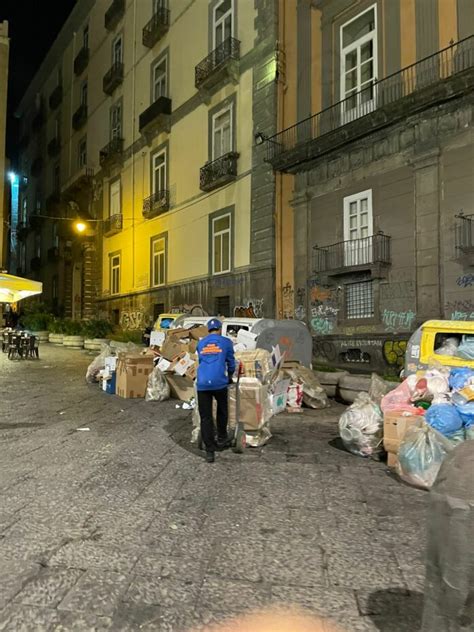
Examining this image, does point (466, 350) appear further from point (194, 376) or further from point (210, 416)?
point (194, 376)

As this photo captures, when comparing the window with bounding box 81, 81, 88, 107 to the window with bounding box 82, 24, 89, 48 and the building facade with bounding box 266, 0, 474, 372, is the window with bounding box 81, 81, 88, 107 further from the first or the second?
the building facade with bounding box 266, 0, 474, 372

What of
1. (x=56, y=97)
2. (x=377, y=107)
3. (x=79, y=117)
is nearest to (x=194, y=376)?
(x=377, y=107)

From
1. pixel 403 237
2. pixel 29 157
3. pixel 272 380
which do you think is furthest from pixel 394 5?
pixel 29 157

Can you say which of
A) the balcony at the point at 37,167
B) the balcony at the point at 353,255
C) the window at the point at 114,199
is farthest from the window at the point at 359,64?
the balcony at the point at 37,167

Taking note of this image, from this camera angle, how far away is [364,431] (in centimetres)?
543

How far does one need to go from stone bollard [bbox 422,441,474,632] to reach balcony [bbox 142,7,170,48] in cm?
2659

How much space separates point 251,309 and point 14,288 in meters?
8.08

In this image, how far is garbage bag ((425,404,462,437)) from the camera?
466 centimetres

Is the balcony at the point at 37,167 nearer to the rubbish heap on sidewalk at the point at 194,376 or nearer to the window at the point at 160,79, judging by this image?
the window at the point at 160,79

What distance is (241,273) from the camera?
1831 centimetres

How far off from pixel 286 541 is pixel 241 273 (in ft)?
50.2

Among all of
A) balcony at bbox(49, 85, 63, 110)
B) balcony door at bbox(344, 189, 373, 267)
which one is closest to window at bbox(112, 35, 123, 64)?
balcony at bbox(49, 85, 63, 110)

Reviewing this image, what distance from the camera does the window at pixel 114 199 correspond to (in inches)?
1106

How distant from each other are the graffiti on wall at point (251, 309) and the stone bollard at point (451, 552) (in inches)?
614
